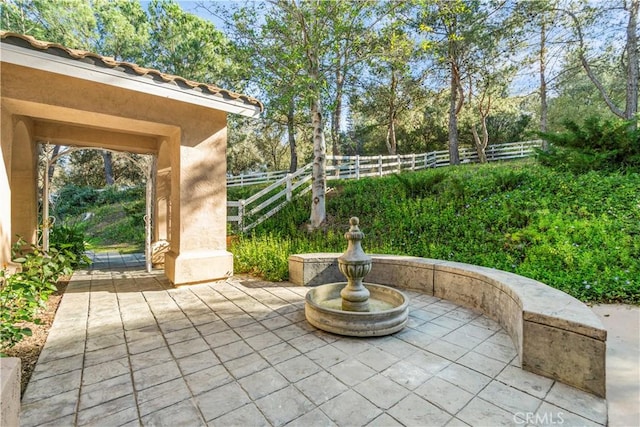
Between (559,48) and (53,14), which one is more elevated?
(53,14)

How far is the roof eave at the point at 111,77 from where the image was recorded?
3283 mm

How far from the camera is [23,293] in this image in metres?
2.97

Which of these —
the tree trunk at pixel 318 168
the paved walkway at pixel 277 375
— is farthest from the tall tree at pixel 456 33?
the paved walkway at pixel 277 375

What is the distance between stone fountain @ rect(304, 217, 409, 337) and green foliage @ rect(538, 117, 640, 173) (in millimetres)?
6357

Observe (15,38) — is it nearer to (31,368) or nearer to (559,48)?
(31,368)

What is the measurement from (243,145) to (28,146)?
1735 centimetres

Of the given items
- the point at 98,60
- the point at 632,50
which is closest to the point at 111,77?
the point at 98,60

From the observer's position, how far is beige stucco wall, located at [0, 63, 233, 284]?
3.69m

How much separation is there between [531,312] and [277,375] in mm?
2063

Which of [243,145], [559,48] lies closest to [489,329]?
[559,48]

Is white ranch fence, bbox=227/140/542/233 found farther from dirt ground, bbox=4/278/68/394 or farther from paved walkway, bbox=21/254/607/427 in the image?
paved walkway, bbox=21/254/607/427

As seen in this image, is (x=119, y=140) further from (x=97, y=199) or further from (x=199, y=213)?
(x=97, y=199)

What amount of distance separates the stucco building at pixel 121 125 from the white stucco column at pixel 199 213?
0.05 ft

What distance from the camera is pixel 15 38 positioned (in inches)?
127
